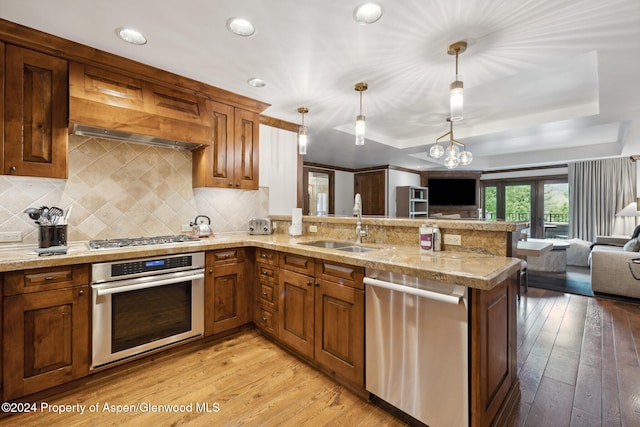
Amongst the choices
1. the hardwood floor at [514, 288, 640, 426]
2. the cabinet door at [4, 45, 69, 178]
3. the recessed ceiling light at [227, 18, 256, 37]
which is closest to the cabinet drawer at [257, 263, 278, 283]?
the cabinet door at [4, 45, 69, 178]

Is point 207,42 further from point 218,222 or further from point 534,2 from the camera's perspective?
point 534,2

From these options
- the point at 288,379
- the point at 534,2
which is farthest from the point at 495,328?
the point at 534,2

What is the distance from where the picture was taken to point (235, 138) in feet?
9.92

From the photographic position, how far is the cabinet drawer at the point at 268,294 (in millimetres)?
2469

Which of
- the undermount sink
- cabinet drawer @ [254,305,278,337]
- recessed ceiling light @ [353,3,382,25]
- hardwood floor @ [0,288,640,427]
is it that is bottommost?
hardwood floor @ [0,288,640,427]

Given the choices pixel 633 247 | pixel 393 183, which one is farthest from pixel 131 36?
pixel 633 247

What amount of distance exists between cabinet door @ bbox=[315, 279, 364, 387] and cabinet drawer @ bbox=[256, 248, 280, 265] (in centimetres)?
57

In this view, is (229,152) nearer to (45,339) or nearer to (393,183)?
(45,339)

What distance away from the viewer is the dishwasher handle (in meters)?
1.36

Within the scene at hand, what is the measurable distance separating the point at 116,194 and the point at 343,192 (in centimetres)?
558

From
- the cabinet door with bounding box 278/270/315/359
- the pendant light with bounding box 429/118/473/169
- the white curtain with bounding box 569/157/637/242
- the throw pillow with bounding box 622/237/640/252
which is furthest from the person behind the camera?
the white curtain with bounding box 569/157/637/242

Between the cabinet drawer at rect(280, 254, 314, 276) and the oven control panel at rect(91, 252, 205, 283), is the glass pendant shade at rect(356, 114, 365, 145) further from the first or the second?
the oven control panel at rect(91, 252, 205, 283)

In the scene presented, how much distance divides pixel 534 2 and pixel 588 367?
263 cm

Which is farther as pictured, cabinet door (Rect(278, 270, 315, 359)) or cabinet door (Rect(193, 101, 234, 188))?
cabinet door (Rect(193, 101, 234, 188))
